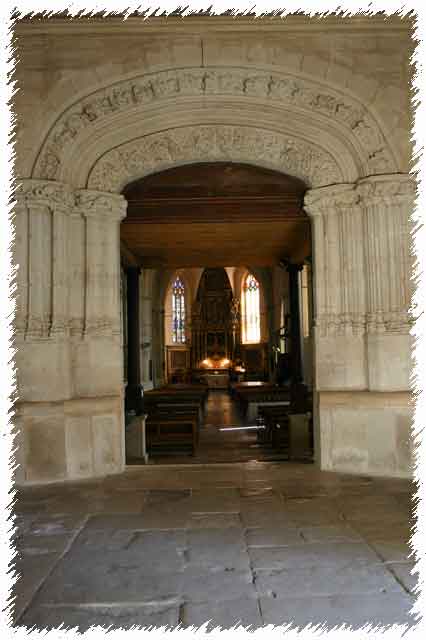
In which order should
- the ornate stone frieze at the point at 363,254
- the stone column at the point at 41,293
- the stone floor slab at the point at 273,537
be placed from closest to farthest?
1. the stone floor slab at the point at 273,537
2. the stone column at the point at 41,293
3. the ornate stone frieze at the point at 363,254

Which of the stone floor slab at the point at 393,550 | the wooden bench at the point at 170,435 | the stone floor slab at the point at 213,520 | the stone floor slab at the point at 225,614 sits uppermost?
the stone floor slab at the point at 225,614

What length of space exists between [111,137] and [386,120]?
8.51 ft

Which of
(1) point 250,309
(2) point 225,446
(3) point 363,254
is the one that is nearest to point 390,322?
(3) point 363,254

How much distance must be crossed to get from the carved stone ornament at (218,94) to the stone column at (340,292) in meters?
0.30

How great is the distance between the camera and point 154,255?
38.0 feet

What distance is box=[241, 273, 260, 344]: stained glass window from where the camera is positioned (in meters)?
26.4

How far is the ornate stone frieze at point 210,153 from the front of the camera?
204 inches

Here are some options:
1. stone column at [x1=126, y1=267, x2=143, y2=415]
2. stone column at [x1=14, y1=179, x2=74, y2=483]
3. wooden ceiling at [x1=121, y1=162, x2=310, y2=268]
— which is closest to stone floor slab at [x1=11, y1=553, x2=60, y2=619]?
stone column at [x1=14, y1=179, x2=74, y2=483]

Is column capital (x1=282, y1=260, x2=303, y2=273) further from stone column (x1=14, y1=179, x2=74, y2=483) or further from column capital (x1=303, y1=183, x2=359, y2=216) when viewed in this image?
stone column (x1=14, y1=179, x2=74, y2=483)

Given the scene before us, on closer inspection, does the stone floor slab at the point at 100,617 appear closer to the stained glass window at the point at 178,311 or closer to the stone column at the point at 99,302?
the stone column at the point at 99,302

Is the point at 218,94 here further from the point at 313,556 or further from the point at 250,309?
the point at 250,309

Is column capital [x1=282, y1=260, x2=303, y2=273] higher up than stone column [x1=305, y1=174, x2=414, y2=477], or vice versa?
column capital [x1=282, y1=260, x2=303, y2=273]

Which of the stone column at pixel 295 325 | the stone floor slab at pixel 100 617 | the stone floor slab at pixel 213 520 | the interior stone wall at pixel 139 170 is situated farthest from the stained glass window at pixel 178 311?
the stone floor slab at pixel 100 617

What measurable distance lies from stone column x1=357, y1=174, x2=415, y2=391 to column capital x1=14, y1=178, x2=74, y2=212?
9.24 ft
